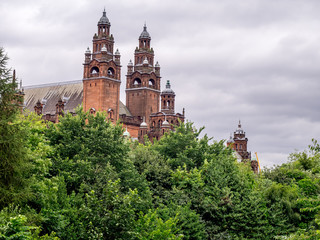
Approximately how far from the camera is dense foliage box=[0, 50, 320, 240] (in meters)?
29.6

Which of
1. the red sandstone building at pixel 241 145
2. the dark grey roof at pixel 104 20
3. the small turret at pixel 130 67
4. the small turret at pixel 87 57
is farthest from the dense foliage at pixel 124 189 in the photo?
the red sandstone building at pixel 241 145

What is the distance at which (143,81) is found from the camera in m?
132

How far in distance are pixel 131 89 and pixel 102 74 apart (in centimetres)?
1985

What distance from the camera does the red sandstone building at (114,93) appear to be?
116 m

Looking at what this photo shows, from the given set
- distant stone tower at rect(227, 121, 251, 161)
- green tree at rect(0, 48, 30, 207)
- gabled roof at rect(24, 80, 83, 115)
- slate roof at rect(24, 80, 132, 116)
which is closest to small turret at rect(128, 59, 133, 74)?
slate roof at rect(24, 80, 132, 116)

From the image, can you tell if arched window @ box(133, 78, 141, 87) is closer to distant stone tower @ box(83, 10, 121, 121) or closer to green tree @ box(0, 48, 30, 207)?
distant stone tower @ box(83, 10, 121, 121)

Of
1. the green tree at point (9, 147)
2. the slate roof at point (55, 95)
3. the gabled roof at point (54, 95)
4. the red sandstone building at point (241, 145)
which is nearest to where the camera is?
the green tree at point (9, 147)

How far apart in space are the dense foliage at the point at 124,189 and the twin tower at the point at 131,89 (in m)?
56.7

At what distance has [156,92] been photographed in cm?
13488

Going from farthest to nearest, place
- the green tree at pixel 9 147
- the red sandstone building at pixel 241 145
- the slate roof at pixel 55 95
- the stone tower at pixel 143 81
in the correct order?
1. the red sandstone building at pixel 241 145
2. the stone tower at pixel 143 81
3. the slate roof at pixel 55 95
4. the green tree at pixel 9 147

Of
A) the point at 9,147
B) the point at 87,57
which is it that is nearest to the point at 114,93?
the point at 87,57

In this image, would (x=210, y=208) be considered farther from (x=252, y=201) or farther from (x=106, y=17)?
(x=106, y=17)

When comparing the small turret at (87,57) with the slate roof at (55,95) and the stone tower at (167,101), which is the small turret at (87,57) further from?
the stone tower at (167,101)

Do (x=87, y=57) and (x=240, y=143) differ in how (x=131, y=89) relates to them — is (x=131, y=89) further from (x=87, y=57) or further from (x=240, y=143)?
(x=240, y=143)
